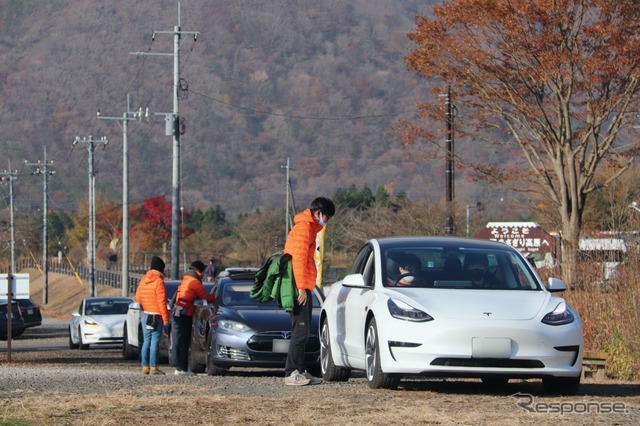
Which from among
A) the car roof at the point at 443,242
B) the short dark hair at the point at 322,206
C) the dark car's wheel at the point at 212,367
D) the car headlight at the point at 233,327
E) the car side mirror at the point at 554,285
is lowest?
the dark car's wheel at the point at 212,367

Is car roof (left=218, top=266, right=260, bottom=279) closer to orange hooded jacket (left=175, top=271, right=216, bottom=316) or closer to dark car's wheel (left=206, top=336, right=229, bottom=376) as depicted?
orange hooded jacket (left=175, top=271, right=216, bottom=316)

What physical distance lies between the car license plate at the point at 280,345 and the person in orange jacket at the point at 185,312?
1.48 meters

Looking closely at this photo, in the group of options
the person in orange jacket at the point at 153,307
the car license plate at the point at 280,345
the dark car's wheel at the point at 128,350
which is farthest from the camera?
the dark car's wheel at the point at 128,350

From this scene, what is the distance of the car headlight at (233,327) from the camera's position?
17094 millimetres

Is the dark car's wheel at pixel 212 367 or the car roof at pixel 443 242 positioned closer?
the car roof at pixel 443 242

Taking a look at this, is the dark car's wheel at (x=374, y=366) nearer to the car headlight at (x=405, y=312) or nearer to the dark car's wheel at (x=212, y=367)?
the car headlight at (x=405, y=312)

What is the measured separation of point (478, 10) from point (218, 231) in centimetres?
8497

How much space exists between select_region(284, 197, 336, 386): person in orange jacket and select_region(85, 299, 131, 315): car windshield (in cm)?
2089

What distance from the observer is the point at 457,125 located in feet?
111

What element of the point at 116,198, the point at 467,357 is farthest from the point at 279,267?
the point at 116,198

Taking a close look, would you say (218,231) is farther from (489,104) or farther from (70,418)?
(70,418)

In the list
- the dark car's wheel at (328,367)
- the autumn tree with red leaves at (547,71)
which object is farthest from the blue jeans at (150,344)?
the autumn tree with red leaves at (547,71)

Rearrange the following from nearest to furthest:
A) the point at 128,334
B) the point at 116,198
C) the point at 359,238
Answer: the point at 128,334 < the point at 359,238 < the point at 116,198

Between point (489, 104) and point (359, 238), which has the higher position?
point (489, 104)
